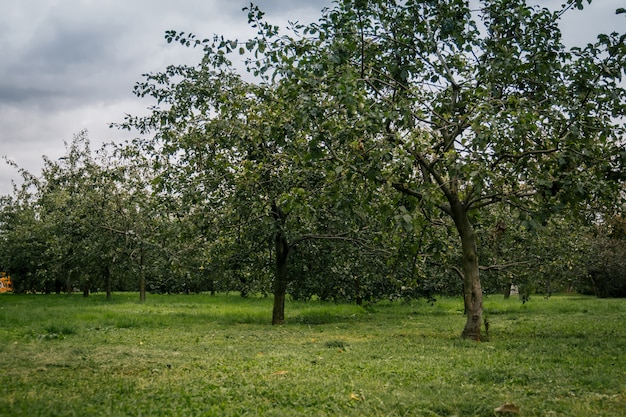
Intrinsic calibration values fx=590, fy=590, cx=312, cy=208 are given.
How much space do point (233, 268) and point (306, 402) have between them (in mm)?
14523

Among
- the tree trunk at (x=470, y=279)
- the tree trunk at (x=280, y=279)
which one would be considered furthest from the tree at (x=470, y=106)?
the tree trunk at (x=280, y=279)

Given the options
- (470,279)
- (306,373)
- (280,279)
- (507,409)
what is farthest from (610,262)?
(507,409)

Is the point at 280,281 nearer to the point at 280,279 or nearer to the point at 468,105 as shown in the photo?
the point at 280,279

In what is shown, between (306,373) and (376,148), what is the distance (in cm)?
461

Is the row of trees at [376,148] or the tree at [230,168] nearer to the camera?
the row of trees at [376,148]

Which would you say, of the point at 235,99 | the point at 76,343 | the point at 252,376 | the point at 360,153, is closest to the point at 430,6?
the point at 360,153

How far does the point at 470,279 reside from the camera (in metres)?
13.8

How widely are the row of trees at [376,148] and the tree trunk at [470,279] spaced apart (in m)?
0.03

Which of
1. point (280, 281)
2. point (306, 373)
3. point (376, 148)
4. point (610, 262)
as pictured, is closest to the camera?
point (306, 373)

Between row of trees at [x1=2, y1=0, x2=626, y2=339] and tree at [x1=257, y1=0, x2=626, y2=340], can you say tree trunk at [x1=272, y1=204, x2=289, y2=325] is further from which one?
tree at [x1=257, y1=0, x2=626, y2=340]

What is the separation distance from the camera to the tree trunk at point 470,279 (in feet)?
45.0

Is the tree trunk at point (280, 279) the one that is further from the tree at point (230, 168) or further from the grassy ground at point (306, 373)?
the grassy ground at point (306, 373)

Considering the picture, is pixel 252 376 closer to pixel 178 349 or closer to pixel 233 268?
pixel 178 349

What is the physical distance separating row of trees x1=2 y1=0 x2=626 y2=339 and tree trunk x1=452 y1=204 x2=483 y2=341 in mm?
32
